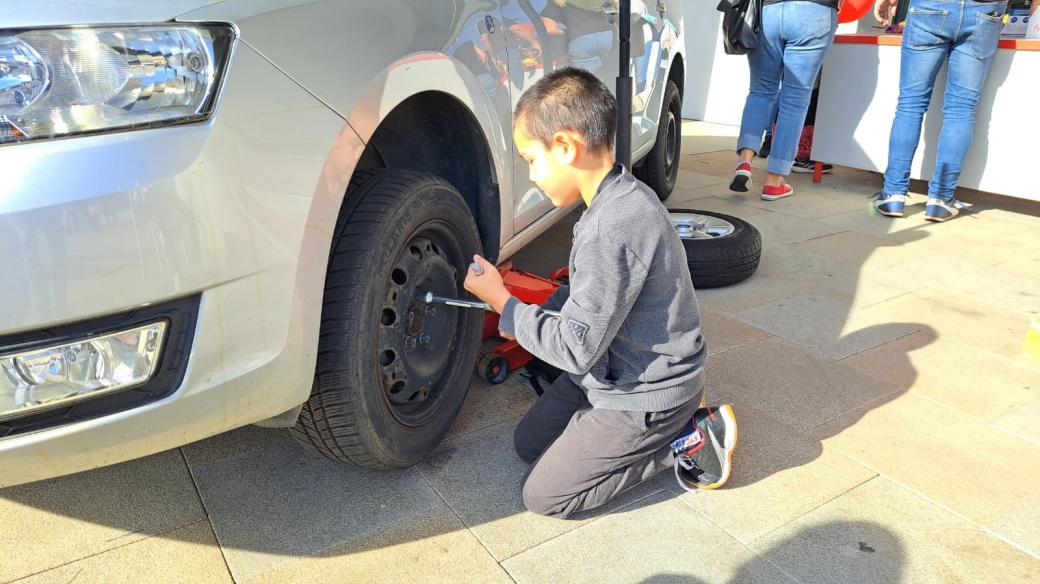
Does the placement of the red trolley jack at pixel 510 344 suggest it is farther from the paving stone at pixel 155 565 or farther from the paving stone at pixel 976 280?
the paving stone at pixel 976 280

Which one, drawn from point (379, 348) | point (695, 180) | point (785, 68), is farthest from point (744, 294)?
point (695, 180)

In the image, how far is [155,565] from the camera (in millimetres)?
1771

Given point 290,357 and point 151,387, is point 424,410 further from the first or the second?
point 151,387

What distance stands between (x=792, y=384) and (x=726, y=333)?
458 millimetres

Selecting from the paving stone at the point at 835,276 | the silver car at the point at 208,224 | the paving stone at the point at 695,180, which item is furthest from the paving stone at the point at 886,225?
the silver car at the point at 208,224

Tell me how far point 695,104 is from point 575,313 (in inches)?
288

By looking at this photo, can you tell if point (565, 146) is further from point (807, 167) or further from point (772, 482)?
point (807, 167)

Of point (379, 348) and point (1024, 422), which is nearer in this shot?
point (379, 348)

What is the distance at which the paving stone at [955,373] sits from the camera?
254 cm

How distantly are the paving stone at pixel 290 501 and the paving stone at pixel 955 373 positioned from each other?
171cm

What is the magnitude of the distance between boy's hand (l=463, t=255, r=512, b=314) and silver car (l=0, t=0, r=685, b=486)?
159 millimetres

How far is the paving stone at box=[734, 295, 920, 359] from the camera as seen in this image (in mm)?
2963

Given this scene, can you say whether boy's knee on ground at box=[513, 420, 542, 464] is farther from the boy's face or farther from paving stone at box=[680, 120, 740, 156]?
paving stone at box=[680, 120, 740, 156]

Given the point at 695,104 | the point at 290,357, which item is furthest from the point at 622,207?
the point at 695,104
